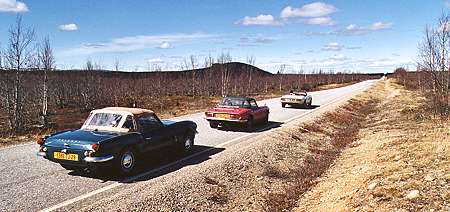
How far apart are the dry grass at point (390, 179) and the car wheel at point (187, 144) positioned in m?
3.51

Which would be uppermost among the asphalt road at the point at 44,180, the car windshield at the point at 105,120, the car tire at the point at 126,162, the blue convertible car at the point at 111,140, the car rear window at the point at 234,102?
the car rear window at the point at 234,102

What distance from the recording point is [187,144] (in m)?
9.84

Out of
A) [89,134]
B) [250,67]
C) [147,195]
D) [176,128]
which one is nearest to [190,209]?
[147,195]

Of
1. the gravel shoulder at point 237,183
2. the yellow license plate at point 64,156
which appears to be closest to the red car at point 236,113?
the gravel shoulder at point 237,183

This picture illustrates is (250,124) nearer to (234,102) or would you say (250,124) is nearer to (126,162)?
(234,102)

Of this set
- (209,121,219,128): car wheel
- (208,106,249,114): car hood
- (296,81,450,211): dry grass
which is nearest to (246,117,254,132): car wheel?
(208,106,249,114): car hood

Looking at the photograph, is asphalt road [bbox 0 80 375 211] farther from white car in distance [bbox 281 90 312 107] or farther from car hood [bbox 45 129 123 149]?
white car in distance [bbox 281 90 312 107]

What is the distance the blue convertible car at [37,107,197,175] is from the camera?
270 inches

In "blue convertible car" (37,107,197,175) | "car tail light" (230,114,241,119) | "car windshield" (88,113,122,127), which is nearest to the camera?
"blue convertible car" (37,107,197,175)

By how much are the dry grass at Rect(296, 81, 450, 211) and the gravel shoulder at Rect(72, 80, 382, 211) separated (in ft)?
1.78

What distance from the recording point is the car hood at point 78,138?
6.92m

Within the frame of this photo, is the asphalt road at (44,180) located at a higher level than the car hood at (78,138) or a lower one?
lower

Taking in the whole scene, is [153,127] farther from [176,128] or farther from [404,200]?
[404,200]

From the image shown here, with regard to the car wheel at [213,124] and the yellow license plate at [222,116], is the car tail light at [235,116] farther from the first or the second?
Answer: the car wheel at [213,124]
